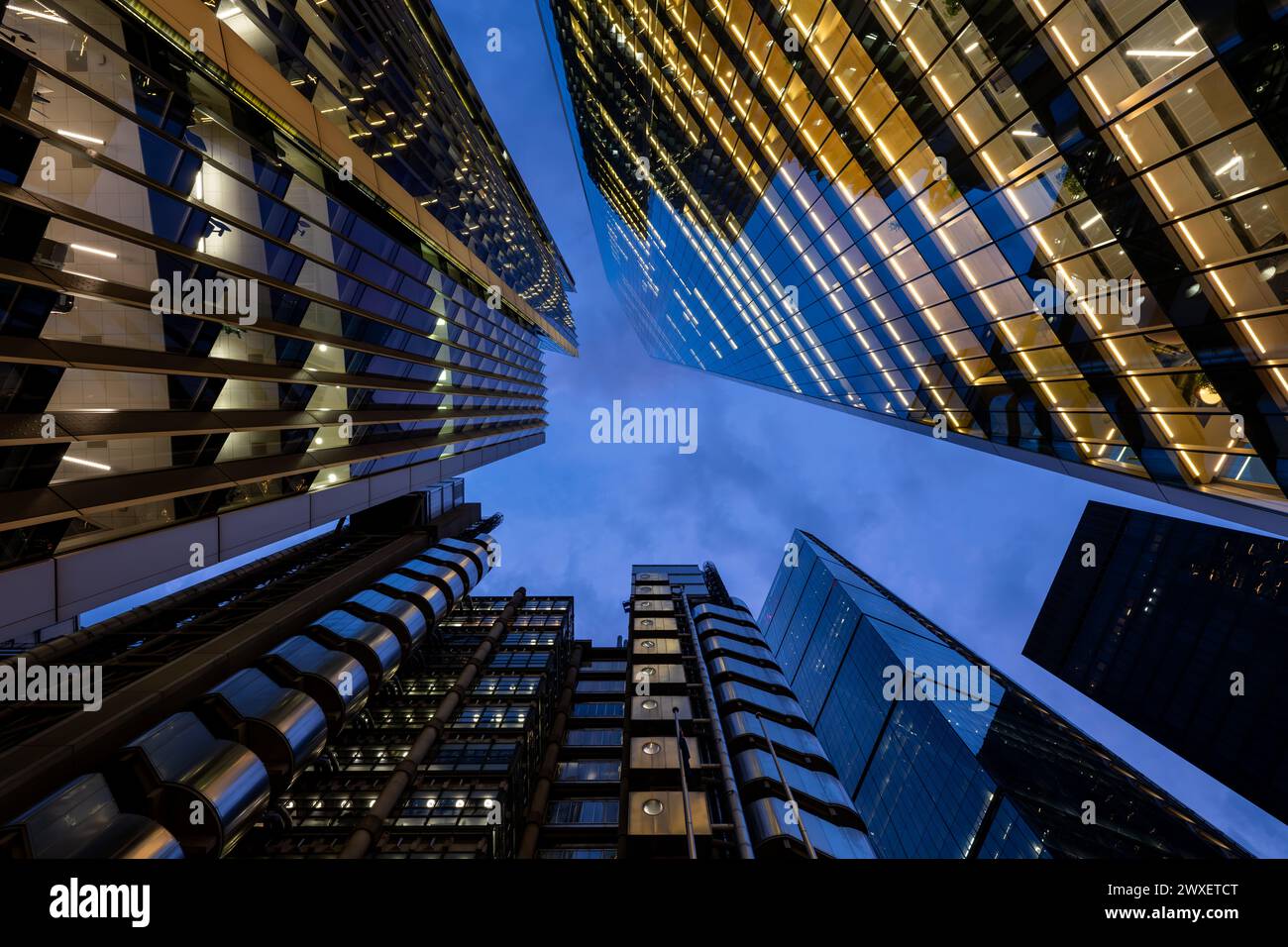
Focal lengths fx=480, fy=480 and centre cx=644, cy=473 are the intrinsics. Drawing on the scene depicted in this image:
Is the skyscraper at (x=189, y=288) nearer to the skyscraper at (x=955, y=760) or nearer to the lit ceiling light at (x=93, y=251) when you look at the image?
the lit ceiling light at (x=93, y=251)

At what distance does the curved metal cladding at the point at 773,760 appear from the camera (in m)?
19.2

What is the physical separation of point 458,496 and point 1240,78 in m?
51.2

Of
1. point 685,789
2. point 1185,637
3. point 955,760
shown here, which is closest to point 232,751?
point 685,789

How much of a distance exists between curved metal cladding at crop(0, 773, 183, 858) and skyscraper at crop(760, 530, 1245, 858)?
32748 millimetres

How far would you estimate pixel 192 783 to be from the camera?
1452 cm

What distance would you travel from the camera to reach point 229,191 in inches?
512

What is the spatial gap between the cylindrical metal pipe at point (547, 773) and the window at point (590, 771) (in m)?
0.80

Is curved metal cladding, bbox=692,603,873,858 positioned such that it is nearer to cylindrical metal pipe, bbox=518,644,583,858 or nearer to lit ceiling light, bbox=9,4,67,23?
cylindrical metal pipe, bbox=518,644,583,858

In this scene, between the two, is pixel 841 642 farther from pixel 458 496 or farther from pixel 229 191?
pixel 229 191

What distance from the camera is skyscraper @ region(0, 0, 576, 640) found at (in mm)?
9422

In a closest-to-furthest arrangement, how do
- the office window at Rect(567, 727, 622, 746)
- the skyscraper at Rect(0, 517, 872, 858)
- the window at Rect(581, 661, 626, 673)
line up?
the skyscraper at Rect(0, 517, 872, 858) → the office window at Rect(567, 727, 622, 746) → the window at Rect(581, 661, 626, 673)

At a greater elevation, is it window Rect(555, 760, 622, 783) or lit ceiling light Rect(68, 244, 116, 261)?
lit ceiling light Rect(68, 244, 116, 261)

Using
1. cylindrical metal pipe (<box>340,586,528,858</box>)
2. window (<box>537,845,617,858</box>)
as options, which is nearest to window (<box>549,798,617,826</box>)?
window (<box>537,845,617,858</box>)
